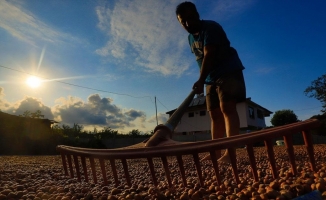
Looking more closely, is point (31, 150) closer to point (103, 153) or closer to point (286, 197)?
point (103, 153)

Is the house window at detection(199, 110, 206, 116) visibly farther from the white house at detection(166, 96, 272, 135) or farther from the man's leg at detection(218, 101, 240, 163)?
the man's leg at detection(218, 101, 240, 163)

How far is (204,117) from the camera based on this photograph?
22.5 meters

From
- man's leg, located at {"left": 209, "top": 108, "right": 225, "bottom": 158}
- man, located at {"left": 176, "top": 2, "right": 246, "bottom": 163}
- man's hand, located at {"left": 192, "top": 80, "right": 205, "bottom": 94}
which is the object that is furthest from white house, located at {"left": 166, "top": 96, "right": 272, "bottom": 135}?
man's hand, located at {"left": 192, "top": 80, "right": 205, "bottom": 94}

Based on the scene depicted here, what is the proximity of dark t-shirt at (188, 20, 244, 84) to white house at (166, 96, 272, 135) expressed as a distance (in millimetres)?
18963

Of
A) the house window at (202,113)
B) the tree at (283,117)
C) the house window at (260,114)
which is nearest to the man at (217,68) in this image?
the house window at (202,113)

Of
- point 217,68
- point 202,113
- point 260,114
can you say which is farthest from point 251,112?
point 217,68

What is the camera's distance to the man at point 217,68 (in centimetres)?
260

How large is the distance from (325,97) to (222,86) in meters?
24.3

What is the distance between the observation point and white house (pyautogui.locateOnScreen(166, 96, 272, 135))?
2108 centimetres

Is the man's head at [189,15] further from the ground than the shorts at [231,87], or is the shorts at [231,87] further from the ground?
the man's head at [189,15]

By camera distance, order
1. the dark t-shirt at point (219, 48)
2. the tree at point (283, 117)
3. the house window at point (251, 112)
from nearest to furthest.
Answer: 1. the dark t-shirt at point (219, 48)
2. the house window at point (251, 112)
3. the tree at point (283, 117)

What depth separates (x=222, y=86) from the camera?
2.68m

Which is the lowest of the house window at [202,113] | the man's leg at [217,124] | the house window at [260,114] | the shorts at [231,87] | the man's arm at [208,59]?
the man's leg at [217,124]

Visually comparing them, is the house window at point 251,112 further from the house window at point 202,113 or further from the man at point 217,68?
the man at point 217,68
